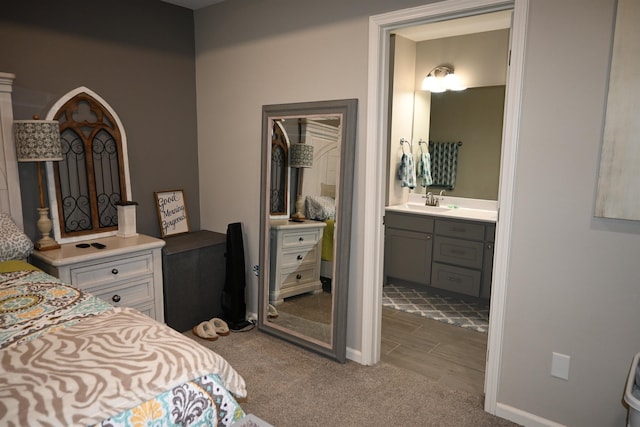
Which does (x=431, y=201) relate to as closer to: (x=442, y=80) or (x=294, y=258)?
(x=442, y=80)

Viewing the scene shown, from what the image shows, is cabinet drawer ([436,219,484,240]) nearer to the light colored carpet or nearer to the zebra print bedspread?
the light colored carpet

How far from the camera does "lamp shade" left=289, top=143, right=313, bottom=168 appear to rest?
2898 mm

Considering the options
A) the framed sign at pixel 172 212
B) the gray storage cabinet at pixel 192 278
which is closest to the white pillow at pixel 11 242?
the gray storage cabinet at pixel 192 278

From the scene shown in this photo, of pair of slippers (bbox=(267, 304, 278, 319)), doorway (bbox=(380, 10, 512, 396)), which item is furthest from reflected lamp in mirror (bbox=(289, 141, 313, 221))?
doorway (bbox=(380, 10, 512, 396))

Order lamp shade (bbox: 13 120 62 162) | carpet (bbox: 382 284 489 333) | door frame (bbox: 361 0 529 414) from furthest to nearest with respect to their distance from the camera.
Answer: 1. carpet (bbox: 382 284 489 333)
2. lamp shade (bbox: 13 120 62 162)
3. door frame (bbox: 361 0 529 414)

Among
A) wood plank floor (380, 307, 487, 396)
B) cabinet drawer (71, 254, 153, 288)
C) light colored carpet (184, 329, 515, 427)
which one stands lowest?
wood plank floor (380, 307, 487, 396)

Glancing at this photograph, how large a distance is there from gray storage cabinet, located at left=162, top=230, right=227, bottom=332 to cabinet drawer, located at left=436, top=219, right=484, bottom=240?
192cm

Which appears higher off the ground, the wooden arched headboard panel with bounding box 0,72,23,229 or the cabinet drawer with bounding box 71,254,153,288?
the wooden arched headboard panel with bounding box 0,72,23,229

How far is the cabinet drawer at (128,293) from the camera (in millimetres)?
2754

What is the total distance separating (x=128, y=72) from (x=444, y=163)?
2.99m

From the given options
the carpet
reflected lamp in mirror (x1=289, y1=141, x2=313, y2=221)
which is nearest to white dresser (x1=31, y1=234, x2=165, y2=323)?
reflected lamp in mirror (x1=289, y1=141, x2=313, y2=221)

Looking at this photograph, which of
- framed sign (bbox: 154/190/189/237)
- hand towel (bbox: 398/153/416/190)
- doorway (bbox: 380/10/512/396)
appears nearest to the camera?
framed sign (bbox: 154/190/189/237)

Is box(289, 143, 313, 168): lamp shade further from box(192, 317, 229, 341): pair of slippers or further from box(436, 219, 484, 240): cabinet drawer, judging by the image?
box(436, 219, 484, 240): cabinet drawer

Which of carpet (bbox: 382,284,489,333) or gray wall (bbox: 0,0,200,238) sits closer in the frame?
gray wall (bbox: 0,0,200,238)
